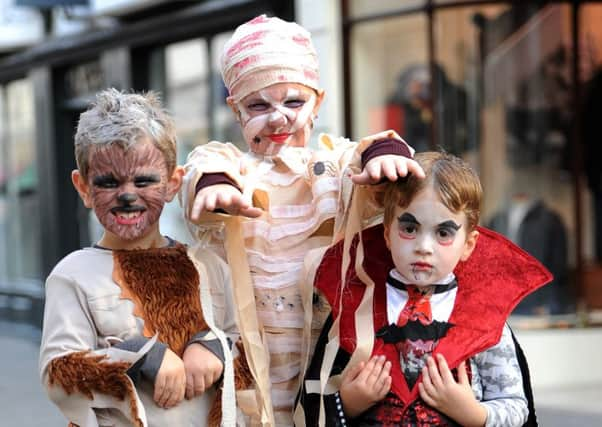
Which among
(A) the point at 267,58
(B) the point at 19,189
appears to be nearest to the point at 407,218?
(A) the point at 267,58

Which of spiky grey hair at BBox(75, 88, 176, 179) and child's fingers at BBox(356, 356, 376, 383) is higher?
spiky grey hair at BBox(75, 88, 176, 179)

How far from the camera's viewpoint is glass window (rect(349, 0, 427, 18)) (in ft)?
26.1

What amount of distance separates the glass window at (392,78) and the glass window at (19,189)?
5566 mm

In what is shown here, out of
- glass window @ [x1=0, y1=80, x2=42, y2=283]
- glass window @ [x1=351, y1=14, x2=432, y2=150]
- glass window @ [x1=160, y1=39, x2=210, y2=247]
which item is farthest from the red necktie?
glass window @ [x1=0, y1=80, x2=42, y2=283]

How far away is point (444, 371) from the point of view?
2.41 m

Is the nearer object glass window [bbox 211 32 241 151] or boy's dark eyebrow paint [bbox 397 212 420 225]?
boy's dark eyebrow paint [bbox 397 212 420 225]

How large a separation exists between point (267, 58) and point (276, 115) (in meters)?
0.15

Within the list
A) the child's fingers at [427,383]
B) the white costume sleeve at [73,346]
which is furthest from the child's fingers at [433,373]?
the white costume sleeve at [73,346]

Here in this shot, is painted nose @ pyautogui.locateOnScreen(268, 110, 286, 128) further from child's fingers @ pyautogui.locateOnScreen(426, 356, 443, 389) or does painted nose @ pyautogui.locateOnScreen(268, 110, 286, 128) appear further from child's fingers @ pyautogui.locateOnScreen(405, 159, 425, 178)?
child's fingers @ pyautogui.locateOnScreen(426, 356, 443, 389)

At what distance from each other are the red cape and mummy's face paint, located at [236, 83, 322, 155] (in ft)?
1.15

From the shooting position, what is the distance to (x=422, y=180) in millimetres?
2451

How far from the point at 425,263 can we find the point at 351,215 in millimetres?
262

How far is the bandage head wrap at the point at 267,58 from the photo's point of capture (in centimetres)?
268

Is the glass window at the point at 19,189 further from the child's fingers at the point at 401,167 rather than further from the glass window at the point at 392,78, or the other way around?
the child's fingers at the point at 401,167
